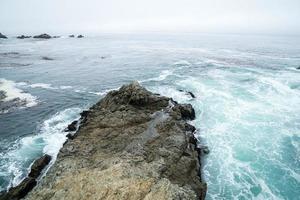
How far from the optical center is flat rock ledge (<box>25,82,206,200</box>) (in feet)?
46.3

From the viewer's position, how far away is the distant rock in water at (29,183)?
16.1 meters

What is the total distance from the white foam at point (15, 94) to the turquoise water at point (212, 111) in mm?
114

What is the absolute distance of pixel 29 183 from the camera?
56.3ft

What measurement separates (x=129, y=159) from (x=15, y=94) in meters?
25.4

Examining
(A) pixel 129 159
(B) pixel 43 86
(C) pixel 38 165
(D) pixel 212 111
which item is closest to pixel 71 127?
(C) pixel 38 165

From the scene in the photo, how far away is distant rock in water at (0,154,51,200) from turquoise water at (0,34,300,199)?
106 centimetres

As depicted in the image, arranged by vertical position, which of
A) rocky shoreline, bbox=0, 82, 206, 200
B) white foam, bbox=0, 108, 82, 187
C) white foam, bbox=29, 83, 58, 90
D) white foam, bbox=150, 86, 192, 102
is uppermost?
rocky shoreline, bbox=0, 82, 206, 200

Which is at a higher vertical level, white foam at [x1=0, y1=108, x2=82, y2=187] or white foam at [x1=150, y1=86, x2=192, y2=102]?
white foam at [x1=150, y1=86, x2=192, y2=102]

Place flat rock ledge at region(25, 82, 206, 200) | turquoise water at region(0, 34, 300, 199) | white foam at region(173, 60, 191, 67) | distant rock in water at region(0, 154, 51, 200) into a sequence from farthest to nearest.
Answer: white foam at region(173, 60, 191, 67), turquoise water at region(0, 34, 300, 199), distant rock in water at region(0, 154, 51, 200), flat rock ledge at region(25, 82, 206, 200)

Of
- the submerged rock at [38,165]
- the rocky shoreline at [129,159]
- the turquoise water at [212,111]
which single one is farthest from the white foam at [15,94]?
the submerged rock at [38,165]

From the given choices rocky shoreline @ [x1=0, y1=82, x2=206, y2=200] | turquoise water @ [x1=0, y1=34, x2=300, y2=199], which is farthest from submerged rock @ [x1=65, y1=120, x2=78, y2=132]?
turquoise water @ [x1=0, y1=34, x2=300, y2=199]

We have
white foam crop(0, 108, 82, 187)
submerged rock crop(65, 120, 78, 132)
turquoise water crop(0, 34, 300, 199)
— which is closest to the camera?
turquoise water crop(0, 34, 300, 199)

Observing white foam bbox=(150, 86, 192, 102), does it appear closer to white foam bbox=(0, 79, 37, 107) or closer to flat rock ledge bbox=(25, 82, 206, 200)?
flat rock ledge bbox=(25, 82, 206, 200)

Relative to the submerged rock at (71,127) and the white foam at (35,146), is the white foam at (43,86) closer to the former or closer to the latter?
the white foam at (35,146)
